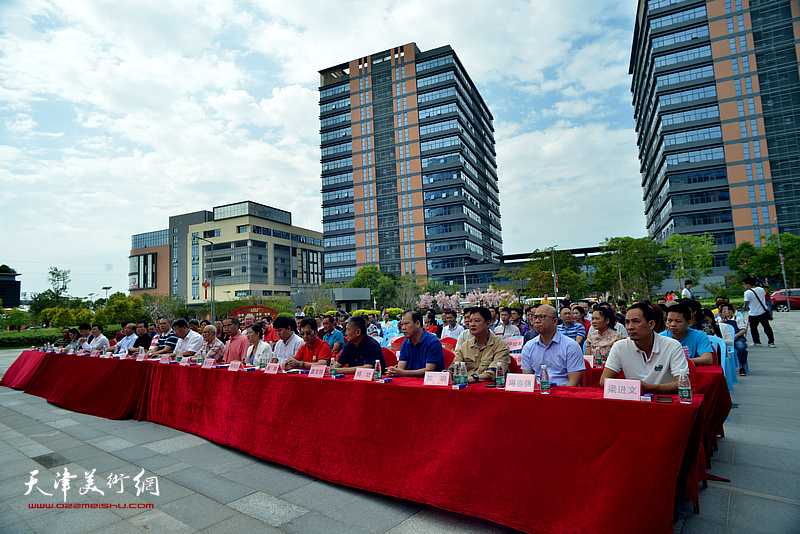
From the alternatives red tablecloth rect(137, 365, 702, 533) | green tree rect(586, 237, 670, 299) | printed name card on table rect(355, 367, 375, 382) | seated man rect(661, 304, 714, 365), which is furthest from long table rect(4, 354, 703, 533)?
green tree rect(586, 237, 670, 299)

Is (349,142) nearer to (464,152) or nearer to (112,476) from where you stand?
(464,152)

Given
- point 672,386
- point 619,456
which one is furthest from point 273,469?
point 672,386

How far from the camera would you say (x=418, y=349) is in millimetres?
4586

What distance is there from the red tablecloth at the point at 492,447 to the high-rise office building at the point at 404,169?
200 ft

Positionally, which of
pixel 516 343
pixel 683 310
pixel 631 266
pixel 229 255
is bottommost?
pixel 516 343

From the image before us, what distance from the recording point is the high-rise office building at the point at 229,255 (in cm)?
7544

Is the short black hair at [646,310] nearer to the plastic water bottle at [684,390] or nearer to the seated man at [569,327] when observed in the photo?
the plastic water bottle at [684,390]

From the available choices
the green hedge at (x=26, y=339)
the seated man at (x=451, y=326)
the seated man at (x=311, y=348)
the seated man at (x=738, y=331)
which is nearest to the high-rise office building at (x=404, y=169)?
the green hedge at (x=26, y=339)

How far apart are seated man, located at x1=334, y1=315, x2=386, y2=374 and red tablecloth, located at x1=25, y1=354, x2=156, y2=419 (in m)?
3.43

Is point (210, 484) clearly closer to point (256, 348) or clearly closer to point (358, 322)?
point (358, 322)

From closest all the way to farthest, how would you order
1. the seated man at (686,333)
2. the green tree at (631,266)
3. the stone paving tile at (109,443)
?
the seated man at (686,333), the stone paving tile at (109,443), the green tree at (631,266)

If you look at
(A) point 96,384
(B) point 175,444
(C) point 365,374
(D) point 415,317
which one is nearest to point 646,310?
(D) point 415,317

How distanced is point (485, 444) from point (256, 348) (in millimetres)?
4623

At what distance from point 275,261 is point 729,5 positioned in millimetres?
75635
